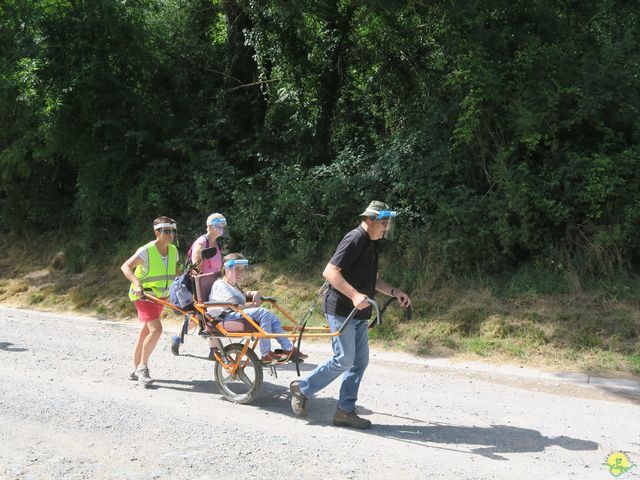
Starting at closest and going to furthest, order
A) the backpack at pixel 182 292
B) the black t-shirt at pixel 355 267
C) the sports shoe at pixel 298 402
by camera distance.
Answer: the black t-shirt at pixel 355 267 → the sports shoe at pixel 298 402 → the backpack at pixel 182 292

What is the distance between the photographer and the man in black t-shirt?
576 cm

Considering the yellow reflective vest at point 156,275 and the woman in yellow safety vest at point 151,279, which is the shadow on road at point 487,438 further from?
the yellow reflective vest at point 156,275

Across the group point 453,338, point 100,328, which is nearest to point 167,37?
point 100,328

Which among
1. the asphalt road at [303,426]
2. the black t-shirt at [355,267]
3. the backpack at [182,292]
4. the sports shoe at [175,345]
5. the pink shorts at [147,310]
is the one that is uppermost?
the black t-shirt at [355,267]

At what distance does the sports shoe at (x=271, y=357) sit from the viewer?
6609 mm

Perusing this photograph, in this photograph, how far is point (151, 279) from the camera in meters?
7.55

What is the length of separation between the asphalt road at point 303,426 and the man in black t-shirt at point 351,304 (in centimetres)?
30

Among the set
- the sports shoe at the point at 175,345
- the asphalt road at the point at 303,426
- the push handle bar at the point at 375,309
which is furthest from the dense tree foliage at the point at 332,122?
the push handle bar at the point at 375,309

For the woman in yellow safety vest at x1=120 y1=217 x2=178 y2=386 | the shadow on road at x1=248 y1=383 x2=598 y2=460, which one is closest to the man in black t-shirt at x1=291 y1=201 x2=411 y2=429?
the shadow on road at x1=248 y1=383 x2=598 y2=460

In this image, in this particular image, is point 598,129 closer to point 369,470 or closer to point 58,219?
point 369,470

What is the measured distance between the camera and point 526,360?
8516mm

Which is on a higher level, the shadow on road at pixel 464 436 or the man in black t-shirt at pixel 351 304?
the man in black t-shirt at pixel 351 304

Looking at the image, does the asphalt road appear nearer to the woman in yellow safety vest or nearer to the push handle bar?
the woman in yellow safety vest

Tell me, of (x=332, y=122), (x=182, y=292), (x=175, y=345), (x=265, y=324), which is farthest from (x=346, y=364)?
(x=332, y=122)
